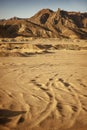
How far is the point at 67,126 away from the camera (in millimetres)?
4047

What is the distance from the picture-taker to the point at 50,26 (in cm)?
8325

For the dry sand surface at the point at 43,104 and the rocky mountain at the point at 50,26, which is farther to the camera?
the rocky mountain at the point at 50,26

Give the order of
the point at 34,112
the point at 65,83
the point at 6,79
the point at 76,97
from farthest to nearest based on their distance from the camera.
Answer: the point at 6,79 → the point at 65,83 → the point at 76,97 → the point at 34,112

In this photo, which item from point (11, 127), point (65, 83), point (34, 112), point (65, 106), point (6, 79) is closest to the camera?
point (11, 127)

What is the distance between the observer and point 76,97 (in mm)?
5742

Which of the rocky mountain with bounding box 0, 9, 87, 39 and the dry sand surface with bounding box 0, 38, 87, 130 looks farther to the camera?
the rocky mountain with bounding box 0, 9, 87, 39

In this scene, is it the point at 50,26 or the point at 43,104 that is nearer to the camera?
the point at 43,104

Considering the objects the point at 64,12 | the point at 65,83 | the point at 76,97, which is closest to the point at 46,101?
the point at 76,97

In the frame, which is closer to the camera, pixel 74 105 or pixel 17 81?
pixel 74 105

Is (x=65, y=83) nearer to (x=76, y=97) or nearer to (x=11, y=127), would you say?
(x=76, y=97)

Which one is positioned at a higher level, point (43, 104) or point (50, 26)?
point (43, 104)

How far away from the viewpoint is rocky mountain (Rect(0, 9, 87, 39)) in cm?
7175

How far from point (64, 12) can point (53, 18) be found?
1009 cm

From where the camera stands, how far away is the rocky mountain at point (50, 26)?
71.8 meters
